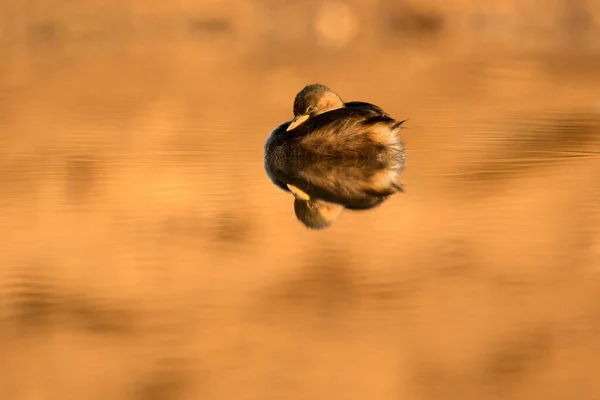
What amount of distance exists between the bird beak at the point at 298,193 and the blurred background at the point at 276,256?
0.12 meters

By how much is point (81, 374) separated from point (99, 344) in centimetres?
37

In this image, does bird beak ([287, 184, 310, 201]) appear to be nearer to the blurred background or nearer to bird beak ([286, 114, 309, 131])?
the blurred background

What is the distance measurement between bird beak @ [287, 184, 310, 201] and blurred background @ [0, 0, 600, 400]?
12 centimetres

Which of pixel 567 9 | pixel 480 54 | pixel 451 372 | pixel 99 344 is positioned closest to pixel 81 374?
pixel 99 344

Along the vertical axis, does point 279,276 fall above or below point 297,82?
below

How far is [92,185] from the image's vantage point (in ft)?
26.8

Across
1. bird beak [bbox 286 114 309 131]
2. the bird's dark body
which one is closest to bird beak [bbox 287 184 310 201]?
the bird's dark body

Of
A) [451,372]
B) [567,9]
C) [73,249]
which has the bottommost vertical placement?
[451,372]

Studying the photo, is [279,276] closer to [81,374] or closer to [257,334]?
[257,334]

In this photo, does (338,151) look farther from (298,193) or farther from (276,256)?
(276,256)

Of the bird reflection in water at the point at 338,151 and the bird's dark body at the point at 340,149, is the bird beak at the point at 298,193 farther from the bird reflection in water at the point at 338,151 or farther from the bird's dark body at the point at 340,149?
the bird's dark body at the point at 340,149

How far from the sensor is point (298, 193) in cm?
809

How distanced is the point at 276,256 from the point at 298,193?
1.69 m

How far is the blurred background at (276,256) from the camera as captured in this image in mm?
4613
